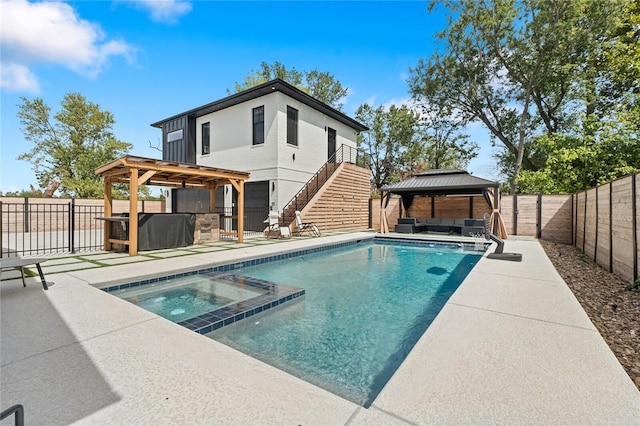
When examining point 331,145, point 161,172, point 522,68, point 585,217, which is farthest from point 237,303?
point 522,68

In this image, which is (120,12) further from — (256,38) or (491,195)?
(491,195)

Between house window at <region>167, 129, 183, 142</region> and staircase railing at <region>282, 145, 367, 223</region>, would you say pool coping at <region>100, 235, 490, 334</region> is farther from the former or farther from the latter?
house window at <region>167, 129, 183, 142</region>

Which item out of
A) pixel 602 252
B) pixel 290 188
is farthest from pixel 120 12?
pixel 602 252

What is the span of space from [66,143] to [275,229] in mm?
20822

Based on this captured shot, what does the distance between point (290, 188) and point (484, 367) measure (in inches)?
455

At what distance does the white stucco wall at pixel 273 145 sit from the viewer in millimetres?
12455

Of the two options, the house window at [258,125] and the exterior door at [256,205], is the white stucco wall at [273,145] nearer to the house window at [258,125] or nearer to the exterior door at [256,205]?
the house window at [258,125]

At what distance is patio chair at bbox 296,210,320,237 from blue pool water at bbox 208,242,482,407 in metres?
4.27

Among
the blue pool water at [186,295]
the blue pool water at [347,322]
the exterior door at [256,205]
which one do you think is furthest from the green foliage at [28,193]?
the blue pool water at [347,322]

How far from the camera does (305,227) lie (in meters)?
11.7

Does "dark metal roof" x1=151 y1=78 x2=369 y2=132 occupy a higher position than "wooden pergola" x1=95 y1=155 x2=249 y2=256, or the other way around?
"dark metal roof" x1=151 y1=78 x2=369 y2=132

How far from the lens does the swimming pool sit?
2.66 m

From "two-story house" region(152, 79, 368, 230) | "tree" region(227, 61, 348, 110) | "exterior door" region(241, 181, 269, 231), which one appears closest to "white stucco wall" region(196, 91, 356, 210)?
"two-story house" region(152, 79, 368, 230)

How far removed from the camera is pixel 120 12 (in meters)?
9.99
